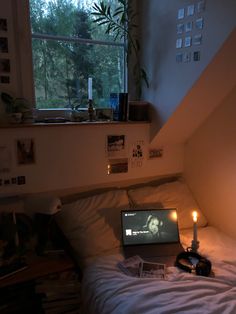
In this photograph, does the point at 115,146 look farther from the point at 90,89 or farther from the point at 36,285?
the point at 36,285

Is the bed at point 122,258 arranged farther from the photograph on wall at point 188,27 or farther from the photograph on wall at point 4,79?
the photograph on wall at point 188,27

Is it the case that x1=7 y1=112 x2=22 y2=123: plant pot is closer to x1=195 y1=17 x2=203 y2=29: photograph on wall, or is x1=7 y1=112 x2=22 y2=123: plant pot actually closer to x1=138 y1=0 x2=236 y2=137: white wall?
x1=138 y1=0 x2=236 y2=137: white wall

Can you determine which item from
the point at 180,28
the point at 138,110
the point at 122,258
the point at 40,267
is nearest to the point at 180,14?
the point at 180,28

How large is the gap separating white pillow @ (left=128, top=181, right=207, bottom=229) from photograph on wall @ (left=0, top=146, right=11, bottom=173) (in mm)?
876

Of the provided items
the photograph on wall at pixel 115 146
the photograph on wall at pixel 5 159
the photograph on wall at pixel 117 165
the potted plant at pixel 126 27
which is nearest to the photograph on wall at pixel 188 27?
the potted plant at pixel 126 27

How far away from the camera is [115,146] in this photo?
2.07 meters

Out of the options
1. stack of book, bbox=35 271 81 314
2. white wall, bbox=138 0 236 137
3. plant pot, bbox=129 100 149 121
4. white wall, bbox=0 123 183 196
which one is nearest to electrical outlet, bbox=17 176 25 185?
white wall, bbox=0 123 183 196

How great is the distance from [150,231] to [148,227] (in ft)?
0.09

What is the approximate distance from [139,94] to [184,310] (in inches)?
60.5

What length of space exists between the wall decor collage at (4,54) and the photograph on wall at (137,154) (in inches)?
38.2

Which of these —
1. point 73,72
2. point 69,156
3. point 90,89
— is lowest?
point 69,156

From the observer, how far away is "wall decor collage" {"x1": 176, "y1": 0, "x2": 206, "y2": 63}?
166cm

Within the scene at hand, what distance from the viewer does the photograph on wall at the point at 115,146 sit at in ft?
6.71

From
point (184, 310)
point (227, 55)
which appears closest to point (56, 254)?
point (184, 310)
